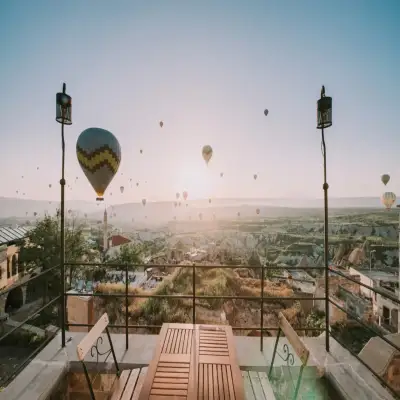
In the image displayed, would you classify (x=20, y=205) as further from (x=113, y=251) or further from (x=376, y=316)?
(x=376, y=316)

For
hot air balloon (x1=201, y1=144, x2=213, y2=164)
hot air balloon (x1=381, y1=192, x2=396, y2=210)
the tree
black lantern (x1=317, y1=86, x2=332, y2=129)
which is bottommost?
the tree

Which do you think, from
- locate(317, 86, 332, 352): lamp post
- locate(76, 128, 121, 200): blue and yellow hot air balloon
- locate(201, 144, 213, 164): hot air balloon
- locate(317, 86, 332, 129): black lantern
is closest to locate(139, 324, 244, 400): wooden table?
locate(317, 86, 332, 352): lamp post

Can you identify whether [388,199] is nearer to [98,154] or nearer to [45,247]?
[98,154]

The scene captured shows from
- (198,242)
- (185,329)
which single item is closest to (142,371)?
(185,329)

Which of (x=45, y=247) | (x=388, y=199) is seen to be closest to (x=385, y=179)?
(x=388, y=199)

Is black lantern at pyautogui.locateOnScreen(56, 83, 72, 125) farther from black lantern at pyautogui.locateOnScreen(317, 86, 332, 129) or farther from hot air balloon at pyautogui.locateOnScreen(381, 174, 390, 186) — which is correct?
hot air balloon at pyautogui.locateOnScreen(381, 174, 390, 186)

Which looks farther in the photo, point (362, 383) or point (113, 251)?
point (113, 251)

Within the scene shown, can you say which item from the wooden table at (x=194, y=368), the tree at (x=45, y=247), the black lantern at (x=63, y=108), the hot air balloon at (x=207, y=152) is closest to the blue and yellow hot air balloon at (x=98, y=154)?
the black lantern at (x=63, y=108)
